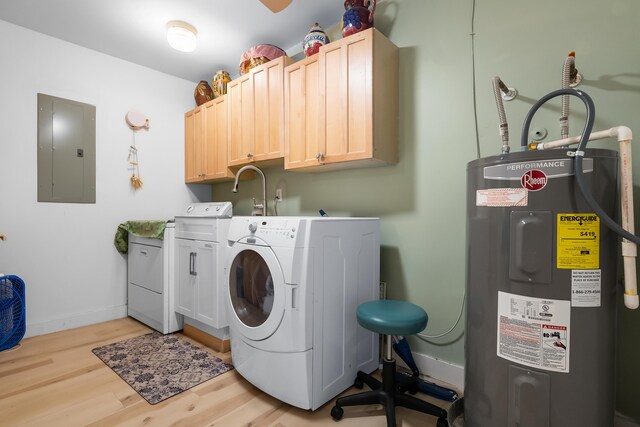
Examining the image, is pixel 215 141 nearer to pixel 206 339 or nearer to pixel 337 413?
pixel 206 339

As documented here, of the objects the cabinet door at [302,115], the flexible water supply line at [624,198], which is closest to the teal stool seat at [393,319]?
the flexible water supply line at [624,198]

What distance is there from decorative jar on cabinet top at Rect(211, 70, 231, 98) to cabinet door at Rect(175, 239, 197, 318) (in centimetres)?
157

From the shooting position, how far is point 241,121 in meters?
2.71

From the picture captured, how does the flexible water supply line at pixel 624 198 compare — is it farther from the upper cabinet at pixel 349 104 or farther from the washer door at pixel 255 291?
the washer door at pixel 255 291

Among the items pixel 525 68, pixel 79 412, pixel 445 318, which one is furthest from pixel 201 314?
pixel 525 68

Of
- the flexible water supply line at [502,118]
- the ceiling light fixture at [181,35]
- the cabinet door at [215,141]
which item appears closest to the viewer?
the flexible water supply line at [502,118]

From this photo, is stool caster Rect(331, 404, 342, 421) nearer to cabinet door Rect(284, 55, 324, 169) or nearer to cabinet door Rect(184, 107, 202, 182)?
cabinet door Rect(284, 55, 324, 169)

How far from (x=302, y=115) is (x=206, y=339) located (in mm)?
1843

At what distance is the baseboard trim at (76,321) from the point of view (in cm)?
247

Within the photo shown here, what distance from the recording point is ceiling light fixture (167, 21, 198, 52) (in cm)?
232

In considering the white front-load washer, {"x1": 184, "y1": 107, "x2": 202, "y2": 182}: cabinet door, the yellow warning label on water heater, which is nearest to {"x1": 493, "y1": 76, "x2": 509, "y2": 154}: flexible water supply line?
the yellow warning label on water heater

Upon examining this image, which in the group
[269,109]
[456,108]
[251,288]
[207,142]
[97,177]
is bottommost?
[251,288]

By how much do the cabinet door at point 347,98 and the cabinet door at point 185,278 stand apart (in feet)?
4.38

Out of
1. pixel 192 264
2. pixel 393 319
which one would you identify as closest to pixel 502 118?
pixel 393 319
